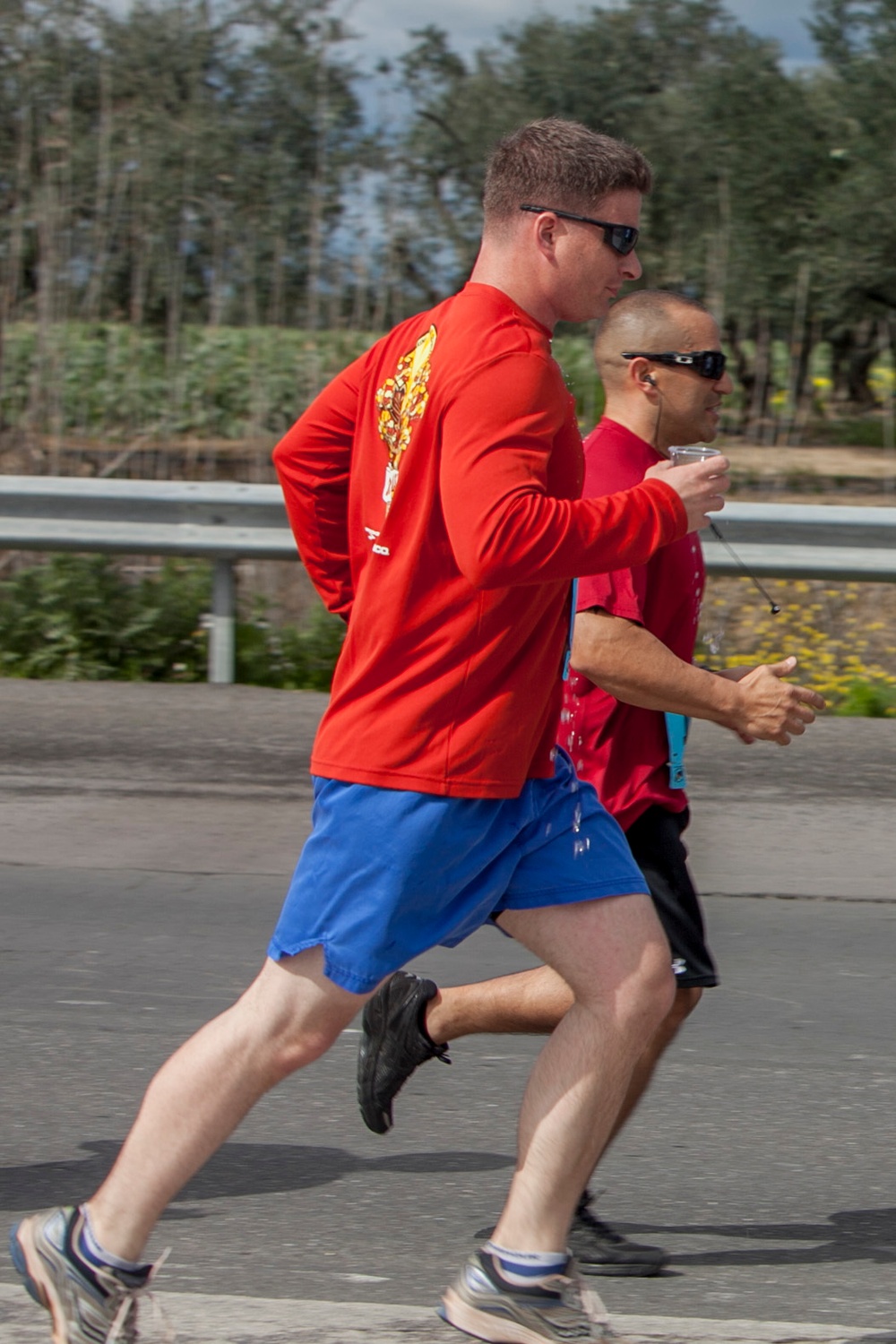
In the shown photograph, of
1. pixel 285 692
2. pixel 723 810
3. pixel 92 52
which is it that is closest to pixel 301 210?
pixel 92 52

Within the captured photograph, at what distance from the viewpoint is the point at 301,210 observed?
24.1m

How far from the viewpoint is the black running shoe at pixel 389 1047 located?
3.62 meters

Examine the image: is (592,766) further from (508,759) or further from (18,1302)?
(18,1302)

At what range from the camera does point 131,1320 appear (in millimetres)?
2768

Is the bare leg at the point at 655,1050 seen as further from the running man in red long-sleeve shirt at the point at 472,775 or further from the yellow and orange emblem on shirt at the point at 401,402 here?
the yellow and orange emblem on shirt at the point at 401,402

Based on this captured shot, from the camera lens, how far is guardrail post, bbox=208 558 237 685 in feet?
28.4

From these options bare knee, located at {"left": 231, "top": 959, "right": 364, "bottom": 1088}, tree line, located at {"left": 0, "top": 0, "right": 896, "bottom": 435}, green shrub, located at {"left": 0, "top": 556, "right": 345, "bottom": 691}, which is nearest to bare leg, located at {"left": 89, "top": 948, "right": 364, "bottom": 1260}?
bare knee, located at {"left": 231, "top": 959, "right": 364, "bottom": 1088}

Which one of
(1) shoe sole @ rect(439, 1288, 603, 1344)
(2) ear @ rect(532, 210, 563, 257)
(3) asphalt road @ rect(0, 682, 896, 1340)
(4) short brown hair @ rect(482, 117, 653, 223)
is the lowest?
A: (3) asphalt road @ rect(0, 682, 896, 1340)

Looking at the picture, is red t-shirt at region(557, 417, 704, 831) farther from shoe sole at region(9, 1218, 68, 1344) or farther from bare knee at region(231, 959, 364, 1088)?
shoe sole at region(9, 1218, 68, 1344)

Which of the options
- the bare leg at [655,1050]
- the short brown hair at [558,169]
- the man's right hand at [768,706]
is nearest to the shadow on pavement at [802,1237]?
the bare leg at [655,1050]

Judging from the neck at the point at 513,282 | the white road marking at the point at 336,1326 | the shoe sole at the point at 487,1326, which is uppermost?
the neck at the point at 513,282

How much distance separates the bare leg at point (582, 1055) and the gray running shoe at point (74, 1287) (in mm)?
544

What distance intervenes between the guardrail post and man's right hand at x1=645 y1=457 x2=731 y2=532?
587 cm

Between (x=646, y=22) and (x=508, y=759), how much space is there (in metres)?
29.8
